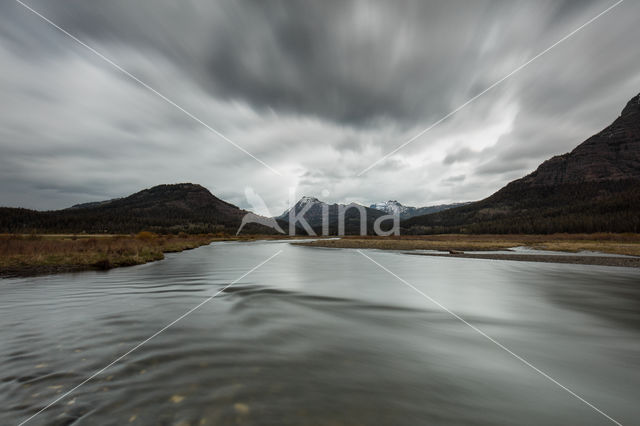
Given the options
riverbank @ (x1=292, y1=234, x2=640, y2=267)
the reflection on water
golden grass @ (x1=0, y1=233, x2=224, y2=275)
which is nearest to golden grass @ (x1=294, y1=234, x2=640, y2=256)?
riverbank @ (x1=292, y1=234, x2=640, y2=267)

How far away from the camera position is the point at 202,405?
433 centimetres

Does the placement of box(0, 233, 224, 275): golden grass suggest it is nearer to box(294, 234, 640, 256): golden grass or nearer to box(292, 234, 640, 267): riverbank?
box(292, 234, 640, 267): riverbank

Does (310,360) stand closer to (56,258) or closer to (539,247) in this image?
(56,258)

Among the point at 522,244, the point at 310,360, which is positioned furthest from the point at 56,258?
the point at 522,244

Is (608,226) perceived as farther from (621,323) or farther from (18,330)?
(18,330)

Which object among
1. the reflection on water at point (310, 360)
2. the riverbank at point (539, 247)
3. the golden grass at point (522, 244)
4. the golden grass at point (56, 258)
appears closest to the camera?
the reflection on water at point (310, 360)

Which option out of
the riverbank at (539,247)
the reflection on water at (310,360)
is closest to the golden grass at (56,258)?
the reflection on water at (310,360)

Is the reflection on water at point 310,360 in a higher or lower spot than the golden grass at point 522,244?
lower

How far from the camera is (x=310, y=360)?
6473 mm

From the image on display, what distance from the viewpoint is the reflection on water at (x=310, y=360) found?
14.2 feet

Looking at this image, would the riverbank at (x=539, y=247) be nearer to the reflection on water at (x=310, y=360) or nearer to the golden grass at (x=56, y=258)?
the reflection on water at (x=310, y=360)

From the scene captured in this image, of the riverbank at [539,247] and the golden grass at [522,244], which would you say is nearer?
the riverbank at [539,247]

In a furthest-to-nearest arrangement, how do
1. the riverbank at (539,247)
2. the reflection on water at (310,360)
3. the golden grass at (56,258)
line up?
the riverbank at (539,247) < the golden grass at (56,258) < the reflection on water at (310,360)

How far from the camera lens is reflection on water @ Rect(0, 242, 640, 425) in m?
4.33
